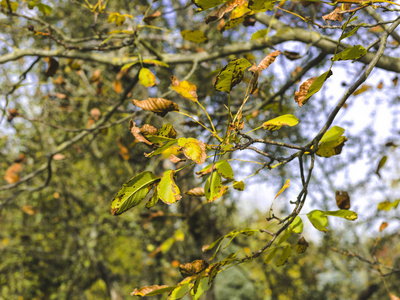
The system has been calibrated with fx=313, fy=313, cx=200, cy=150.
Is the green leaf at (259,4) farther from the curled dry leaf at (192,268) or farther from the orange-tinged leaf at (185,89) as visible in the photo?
the curled dry leaf at (192,268)

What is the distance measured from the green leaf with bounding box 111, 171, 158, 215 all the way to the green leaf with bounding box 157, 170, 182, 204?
0.09ft

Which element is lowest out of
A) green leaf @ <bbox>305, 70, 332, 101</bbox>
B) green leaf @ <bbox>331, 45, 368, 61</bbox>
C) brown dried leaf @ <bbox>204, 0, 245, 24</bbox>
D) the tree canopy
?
the tree canopy

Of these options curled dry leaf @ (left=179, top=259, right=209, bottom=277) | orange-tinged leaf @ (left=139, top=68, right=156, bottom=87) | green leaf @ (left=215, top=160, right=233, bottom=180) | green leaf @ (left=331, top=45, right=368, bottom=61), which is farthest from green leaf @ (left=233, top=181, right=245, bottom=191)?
orange-tinged leaf @ (left=139, top=68, right=156, bottom=87)

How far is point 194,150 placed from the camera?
2.14 ft

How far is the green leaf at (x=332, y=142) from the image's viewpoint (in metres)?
0.75

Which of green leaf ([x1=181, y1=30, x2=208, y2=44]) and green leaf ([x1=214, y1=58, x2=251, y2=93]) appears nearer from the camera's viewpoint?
green leaf ([x1=214, y1=58, x2=251, y2=93])

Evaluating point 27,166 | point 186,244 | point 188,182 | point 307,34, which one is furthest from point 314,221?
point 27,166

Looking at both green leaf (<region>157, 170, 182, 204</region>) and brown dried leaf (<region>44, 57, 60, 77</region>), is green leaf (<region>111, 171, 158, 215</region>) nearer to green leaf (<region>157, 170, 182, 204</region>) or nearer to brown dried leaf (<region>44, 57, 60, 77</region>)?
green leaf (<region>157, 170, 182, 204</region>)

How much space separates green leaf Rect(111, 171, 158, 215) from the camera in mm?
657

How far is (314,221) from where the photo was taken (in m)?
0.76

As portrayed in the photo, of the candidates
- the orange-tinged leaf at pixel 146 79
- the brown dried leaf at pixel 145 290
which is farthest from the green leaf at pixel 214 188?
the orange-tinged leaf at pixel 146 79

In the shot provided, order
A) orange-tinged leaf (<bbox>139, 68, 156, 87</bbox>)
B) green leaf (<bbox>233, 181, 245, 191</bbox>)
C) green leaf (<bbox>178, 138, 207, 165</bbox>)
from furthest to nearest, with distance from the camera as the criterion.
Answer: orange-tinged leaf (<bbox>139, 68, 156, 87</bbox>)
green leaf (<bbox>233, 181, 245, 191</bbox>)
green leaf (<bbox>178, 138, 207, 165</bbox>)

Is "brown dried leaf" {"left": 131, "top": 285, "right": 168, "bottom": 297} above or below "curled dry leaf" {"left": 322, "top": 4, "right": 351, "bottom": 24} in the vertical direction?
below

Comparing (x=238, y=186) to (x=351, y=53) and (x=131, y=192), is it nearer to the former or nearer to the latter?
(x=131, y=192)
